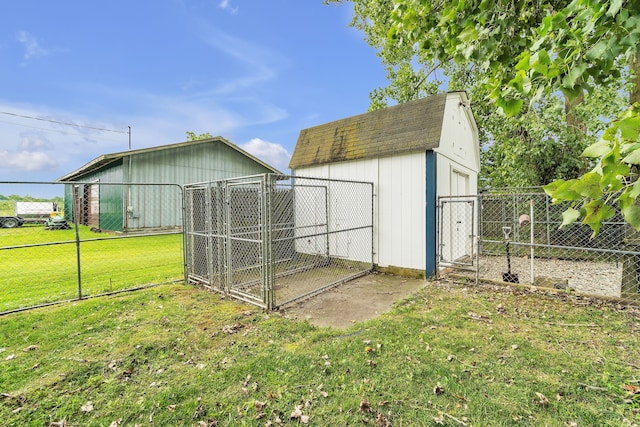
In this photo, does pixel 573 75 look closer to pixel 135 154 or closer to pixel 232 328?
pixel 232 328

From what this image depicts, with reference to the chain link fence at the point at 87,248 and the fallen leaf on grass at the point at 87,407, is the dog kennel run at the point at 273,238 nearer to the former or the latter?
the chain link fence at the point at 87,248

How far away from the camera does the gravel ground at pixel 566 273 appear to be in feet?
17.6

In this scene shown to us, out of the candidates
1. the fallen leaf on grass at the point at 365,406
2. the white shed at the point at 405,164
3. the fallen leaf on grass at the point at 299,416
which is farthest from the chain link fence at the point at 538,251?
the fallen leaf on grass at the point at 299,416

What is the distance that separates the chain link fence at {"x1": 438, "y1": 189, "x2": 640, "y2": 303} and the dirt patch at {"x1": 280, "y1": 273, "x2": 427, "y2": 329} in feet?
4.07

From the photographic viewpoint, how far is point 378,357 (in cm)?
300

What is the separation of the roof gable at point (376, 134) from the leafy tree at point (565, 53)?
2417 millimetres

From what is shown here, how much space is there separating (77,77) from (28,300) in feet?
52.5

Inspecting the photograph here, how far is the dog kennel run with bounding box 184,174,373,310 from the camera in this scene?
469 cm

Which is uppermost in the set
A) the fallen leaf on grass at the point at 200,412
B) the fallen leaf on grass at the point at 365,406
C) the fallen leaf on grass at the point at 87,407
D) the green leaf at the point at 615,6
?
the green leaf at the point at 615,6

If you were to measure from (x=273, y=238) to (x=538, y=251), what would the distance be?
860 centimetres

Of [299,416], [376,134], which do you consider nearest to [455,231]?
[376,134]

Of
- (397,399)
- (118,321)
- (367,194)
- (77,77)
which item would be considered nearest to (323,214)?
(367,194)

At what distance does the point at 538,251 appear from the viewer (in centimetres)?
912

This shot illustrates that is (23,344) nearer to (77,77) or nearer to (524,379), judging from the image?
(524,379)
